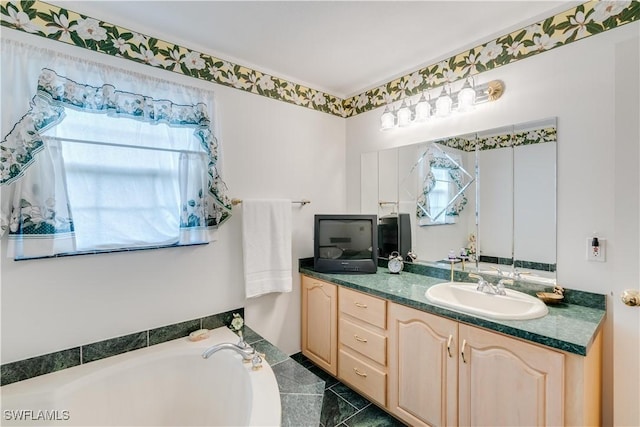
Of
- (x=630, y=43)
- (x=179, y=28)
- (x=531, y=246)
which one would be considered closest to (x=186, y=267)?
(x=179, y=28)

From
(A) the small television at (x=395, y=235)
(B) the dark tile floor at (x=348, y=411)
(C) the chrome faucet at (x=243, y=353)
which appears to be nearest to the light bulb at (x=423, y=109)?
(A) the small television at (x=395, y=235)

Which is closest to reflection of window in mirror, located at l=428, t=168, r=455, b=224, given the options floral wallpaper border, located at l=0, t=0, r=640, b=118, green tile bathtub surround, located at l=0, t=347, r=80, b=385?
floral wallpaper border, located at l=0, t=0, r=640, b=118

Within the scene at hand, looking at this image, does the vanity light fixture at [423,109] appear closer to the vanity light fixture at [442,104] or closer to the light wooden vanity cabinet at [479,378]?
the vanity light fixture at [442,104]

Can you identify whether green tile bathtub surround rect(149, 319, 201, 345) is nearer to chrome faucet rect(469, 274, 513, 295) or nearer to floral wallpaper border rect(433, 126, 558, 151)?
chrome faucet rect(469, 274, 513, 295)

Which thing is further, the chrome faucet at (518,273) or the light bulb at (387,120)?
the light bulb at (387,120)

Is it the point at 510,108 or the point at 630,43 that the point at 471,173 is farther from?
the point at 630,43

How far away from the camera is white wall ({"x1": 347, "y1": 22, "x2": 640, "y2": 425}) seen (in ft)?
4.73

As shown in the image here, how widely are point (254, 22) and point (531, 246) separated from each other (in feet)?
6.92

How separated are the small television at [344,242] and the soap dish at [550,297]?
1066 millimetres

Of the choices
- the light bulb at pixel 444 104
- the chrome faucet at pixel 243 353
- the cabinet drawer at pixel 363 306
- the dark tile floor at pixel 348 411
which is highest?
the light bulb at pixel 444 104

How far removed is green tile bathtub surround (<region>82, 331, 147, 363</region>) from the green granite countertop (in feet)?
4.35

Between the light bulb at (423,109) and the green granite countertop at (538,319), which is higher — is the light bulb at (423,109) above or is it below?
above

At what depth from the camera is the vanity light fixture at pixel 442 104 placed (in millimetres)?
1896

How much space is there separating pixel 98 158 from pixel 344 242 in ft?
5.64
